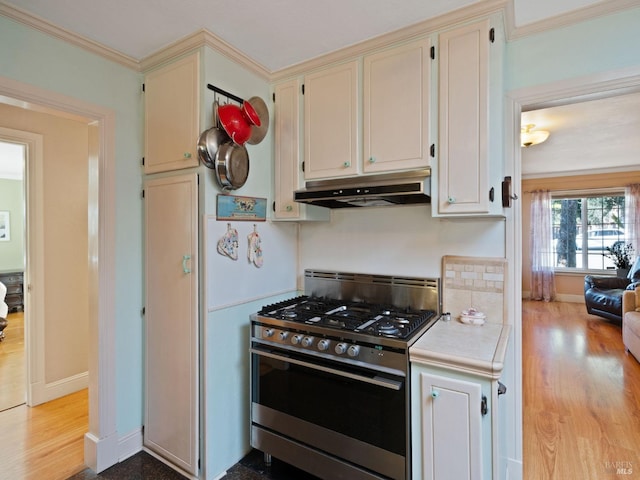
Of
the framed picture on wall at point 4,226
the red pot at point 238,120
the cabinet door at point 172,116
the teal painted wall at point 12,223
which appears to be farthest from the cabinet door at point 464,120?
the framed picture on wall at point 4,226

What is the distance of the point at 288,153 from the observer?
7.30 ft

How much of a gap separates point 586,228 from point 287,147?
7.07m

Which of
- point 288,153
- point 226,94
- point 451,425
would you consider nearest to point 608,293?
point 451,425

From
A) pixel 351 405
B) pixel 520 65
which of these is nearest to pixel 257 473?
pixel 351 405

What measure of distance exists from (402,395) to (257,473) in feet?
3.51

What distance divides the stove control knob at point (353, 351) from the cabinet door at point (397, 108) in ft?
3.14

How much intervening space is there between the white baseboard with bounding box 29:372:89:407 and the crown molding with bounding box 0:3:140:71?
261cm

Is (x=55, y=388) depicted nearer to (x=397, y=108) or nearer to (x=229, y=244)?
(x=229, y=244)

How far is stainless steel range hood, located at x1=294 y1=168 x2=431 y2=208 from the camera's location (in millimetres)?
1738

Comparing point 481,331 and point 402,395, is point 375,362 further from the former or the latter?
point 481,331

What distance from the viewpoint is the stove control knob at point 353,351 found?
1.63m

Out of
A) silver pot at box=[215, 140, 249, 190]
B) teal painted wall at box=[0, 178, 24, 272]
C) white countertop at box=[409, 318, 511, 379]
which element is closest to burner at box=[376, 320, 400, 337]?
white countertop at box=[409, 318, 511, 379]

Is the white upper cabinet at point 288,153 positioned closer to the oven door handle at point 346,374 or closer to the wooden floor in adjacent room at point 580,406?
the oven door handle at point 346,374

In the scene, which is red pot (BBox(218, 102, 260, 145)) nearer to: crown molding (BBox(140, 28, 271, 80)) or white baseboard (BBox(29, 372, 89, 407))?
crown molding (BBox(140, 28, 271, 80))
